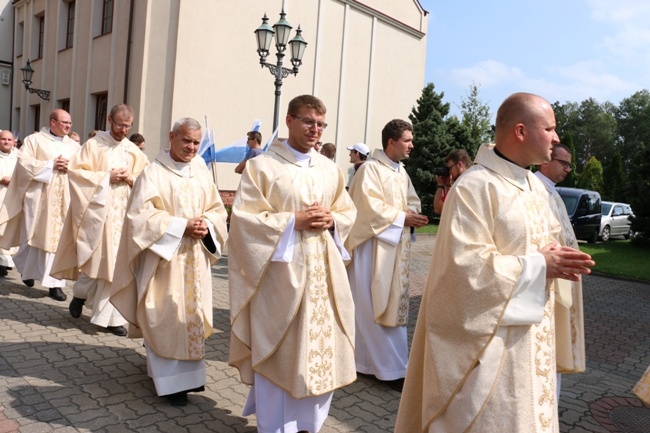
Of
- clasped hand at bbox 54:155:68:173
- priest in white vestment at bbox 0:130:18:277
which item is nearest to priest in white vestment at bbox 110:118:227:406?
clasped hand at bbox 54:155:68:173

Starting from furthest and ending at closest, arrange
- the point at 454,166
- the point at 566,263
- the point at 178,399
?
the point at 454,166
the point at 178,399
the point at 566,263

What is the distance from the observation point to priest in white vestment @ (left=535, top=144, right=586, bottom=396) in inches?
117

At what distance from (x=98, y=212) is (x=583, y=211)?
16868 mm

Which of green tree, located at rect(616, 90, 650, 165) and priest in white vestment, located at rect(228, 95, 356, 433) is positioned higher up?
green tree, located at rect(616, 90, 650, 165)

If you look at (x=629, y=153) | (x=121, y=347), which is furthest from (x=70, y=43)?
(x=629, y=153)

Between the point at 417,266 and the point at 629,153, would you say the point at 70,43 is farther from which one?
the point at 629,153

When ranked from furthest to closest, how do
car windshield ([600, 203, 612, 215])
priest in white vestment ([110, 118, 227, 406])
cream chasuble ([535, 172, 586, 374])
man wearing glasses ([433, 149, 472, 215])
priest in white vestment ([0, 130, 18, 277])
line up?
car windshield ([600, 203, 612, 215])
priest in white vestment ([0, 130, 18, 277])
man wearing glasses ([433, 149, 472, 215])
priest in white vestment ([110, 118, 227, 406])
cream chasuble ([535, 172, 586, 374])

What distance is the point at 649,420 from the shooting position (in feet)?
15.7

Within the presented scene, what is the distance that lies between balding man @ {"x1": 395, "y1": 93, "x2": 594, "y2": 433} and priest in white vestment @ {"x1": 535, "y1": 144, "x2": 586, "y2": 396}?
0.29 meters

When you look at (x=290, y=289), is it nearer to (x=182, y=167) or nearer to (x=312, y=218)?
(x=312, y=218)

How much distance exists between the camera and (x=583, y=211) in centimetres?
1912

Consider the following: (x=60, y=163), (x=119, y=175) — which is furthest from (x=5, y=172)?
(x=119, y=175)

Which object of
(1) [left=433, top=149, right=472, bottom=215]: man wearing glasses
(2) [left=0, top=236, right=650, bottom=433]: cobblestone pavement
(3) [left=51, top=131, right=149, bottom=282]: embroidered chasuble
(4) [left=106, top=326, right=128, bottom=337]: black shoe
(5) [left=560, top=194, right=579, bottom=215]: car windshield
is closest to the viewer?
(2) [left=0, top=236, right=650, bottom=433]: cobblestone pavement

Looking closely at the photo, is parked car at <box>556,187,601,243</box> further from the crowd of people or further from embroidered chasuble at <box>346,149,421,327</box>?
embroidered chasuble at <box>346,149,421,327</box>
